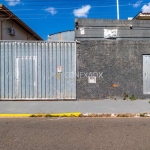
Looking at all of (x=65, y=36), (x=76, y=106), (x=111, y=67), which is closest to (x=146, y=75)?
(x=111, y=67)

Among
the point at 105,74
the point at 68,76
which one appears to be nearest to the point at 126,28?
the point at 105,74

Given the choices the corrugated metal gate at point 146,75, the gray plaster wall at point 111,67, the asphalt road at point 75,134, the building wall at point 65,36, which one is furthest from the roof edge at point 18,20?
the corrugated metal gate at point 146,75

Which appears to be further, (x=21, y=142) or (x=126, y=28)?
(x=126, y=28)

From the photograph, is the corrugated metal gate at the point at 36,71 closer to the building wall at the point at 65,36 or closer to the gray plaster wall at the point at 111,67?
the gray plaster wall at the point at 111,67

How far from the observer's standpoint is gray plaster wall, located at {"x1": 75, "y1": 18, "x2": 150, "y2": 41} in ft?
39.0

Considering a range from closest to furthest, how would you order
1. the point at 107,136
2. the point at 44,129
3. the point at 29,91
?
the point at 107,136, the point at 44,129, the point at 29,91

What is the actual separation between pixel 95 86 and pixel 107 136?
16.6 ft

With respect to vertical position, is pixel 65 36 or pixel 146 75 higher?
pixel 65 36

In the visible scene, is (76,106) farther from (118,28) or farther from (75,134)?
(118,28)

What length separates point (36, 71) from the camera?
9836 millimetres

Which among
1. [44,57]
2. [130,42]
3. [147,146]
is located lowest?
[147,146]

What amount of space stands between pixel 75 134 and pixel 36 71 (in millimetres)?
5242

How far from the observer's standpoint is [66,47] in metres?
9.89

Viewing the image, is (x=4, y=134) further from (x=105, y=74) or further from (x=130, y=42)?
(x=130, y=42)
